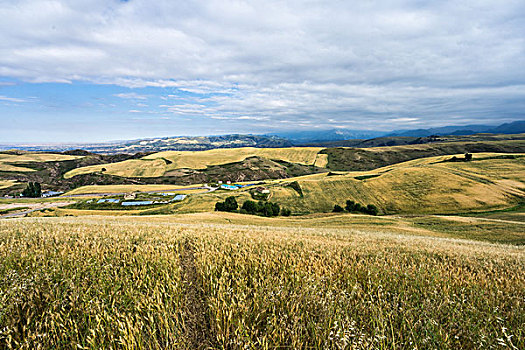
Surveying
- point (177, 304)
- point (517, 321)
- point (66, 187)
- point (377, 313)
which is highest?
point (177, 304)

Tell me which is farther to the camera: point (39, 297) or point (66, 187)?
point (66, 187)

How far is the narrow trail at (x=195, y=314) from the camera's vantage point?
2.86m

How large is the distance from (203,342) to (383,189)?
3485 inches

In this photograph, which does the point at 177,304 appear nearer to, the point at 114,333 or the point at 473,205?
the point at 114,333

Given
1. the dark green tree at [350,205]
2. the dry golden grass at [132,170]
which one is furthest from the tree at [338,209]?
the dry golden grass at [132,170]

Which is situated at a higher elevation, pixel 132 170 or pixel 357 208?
pixel 132 170

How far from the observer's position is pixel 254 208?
71938 millimetres

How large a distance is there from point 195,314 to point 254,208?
69.2 meters

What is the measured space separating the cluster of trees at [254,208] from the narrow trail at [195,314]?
65549 millimetres

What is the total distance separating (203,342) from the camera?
287 centimetres

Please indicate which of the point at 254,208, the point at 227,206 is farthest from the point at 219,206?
the point at 254,208

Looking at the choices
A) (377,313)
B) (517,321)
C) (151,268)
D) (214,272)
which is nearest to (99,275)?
(151,268)

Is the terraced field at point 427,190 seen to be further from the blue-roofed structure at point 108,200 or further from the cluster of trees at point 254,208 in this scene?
the blue-roofed structure at point 108,200

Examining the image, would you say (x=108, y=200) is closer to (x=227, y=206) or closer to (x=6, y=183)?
(x=227, y=206)
